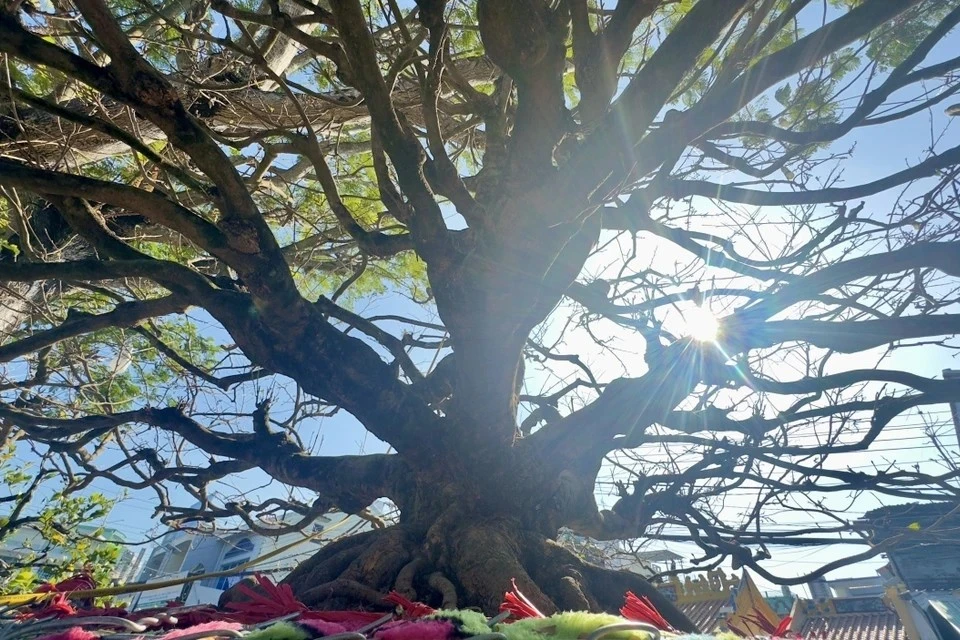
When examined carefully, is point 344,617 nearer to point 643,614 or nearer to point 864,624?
point 643,614

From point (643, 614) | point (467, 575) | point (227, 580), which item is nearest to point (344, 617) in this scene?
point (643, 614)

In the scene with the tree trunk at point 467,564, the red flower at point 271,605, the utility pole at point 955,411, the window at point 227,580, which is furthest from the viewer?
the window at point 227,580

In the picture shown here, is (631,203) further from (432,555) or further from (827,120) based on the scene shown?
(432,555)

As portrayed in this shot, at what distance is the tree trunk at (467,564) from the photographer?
1743mm

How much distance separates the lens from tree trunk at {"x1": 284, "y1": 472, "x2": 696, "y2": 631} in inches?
68.6

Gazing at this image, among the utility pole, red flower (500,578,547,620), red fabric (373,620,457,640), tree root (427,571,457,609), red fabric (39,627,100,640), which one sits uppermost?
the utility pole

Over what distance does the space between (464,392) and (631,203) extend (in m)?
1.30

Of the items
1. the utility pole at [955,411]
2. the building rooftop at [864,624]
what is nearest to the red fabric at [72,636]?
the utility pole at [955,411]

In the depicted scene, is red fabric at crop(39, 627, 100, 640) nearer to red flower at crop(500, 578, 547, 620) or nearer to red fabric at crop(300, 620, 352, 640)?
red fabric at crop(300, 620, 352, 640)

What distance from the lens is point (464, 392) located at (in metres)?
2.46

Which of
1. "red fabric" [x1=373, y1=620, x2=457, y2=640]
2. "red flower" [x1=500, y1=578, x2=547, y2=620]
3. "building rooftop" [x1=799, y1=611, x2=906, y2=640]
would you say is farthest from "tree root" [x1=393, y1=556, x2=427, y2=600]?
"building rooftop" [x1=799, y1=611, x2=906, y2=640]

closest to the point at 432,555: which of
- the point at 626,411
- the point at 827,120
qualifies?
the point at 626,411

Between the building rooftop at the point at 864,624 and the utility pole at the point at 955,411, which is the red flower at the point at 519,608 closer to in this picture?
the utility pole at the point at 955,411

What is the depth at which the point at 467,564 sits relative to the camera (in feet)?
6.16
